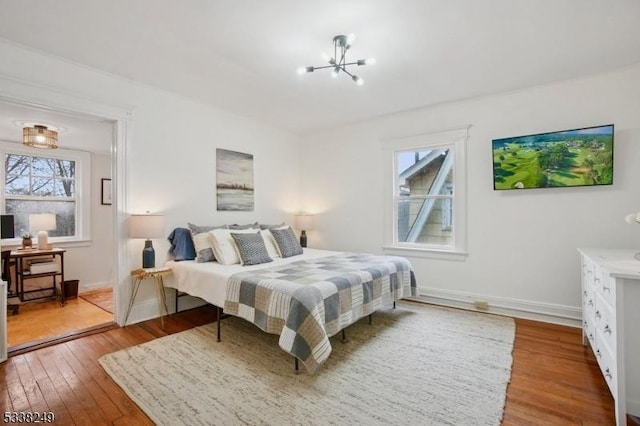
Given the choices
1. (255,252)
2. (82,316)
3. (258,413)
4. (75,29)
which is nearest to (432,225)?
(255,252)

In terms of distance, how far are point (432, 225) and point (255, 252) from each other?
7.67 ft

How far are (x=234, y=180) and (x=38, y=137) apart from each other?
2287mm

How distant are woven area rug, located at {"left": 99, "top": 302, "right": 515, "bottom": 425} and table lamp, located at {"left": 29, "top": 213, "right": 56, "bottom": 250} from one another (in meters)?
2.79

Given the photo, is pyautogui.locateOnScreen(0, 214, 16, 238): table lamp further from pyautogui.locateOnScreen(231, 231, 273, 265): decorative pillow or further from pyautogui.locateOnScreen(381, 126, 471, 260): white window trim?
pyautogui.locateOnScreen(381, 126, 471, 260): white window trim

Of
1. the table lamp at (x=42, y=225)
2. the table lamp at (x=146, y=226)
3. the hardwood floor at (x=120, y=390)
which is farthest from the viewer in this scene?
the table lamp at (x=42, y=225)

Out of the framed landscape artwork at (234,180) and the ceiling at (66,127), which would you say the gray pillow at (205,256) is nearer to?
the framed landscape artwork at (234,180)

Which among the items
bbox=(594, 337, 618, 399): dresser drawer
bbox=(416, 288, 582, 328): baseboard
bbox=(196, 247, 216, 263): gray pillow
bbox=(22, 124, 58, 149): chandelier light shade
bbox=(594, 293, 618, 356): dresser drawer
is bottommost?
bbox=(416, 288, 582, 328): baseboard

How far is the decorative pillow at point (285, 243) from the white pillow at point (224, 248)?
0.59 meters

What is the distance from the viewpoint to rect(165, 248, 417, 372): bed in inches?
82.6

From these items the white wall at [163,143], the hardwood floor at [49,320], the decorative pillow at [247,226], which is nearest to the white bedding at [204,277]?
the white wall at [163,143]

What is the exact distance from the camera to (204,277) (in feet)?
9.55

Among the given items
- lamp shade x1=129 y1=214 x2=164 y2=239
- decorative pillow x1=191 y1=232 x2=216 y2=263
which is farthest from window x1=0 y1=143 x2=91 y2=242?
decorative pillow x1=191 y1=232 x2=216 y2=263

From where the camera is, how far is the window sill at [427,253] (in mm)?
3746

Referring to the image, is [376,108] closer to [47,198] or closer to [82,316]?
[82,316]
